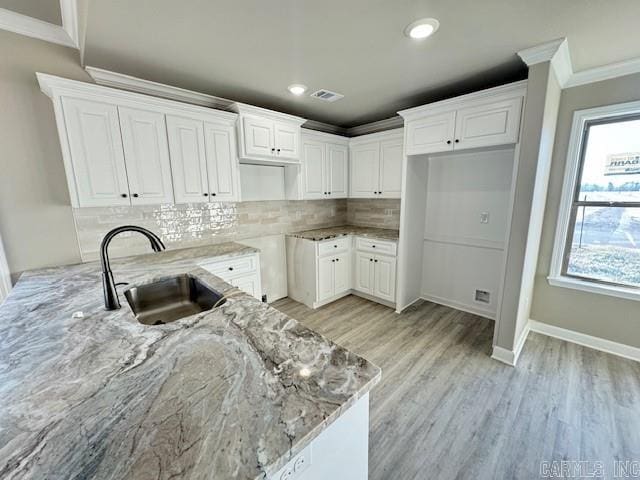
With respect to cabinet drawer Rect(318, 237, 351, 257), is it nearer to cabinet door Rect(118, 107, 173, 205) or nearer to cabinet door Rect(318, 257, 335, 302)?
cabinet door Rect(318, 257, 335, 302)

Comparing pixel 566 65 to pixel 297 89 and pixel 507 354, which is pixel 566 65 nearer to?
pixel 297 89

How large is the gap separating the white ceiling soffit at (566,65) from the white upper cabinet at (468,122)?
0.22m

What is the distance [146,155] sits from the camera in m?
2.20

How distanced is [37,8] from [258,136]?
1686 millimetres

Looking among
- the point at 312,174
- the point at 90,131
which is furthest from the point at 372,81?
the point at 90,131

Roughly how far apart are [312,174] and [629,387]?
3540mm

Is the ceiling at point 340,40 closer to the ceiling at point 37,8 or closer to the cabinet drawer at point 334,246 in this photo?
the ceiling at point 37,8

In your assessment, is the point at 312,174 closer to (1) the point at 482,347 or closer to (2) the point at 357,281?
(2) the point at 357,281

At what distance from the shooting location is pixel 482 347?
2.52 meters

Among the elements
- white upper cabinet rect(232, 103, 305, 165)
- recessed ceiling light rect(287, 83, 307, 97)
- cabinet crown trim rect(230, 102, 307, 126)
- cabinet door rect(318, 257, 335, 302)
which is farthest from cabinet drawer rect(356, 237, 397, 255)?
recessed ceiling light rect(287, 83, 307, 97)

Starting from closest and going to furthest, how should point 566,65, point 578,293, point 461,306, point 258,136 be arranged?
point 566,65
point 578,293
point 258,136
point 461,306

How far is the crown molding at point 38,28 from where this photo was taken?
5.80 feet

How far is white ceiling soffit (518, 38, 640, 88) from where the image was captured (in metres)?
1.81

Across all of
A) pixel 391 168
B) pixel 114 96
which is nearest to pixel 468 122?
pixel 391 168
